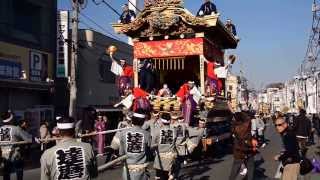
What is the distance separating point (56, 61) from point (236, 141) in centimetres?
1535

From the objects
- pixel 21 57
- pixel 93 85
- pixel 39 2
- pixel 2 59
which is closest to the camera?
pixel 2 59

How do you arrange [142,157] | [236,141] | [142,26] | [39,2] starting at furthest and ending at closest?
[39,2]
[142,26]
[236,141]
[142,157]

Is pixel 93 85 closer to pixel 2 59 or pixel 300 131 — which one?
pixel 2 59

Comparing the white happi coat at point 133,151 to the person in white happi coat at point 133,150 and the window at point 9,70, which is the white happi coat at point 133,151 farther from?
the window at point 9,70

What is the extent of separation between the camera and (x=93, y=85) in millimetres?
27375

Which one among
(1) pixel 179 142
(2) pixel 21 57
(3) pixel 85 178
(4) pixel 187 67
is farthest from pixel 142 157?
(2) pixel 21 57

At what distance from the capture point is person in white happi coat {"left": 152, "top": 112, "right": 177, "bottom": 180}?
30.9 feet

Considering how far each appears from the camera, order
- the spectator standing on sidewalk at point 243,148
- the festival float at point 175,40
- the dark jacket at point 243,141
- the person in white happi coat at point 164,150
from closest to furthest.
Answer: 1. the person in white happi coat at point 164,150
2. the spectator standing on sidewalk at point 243,148
3. the dark jacket at point 243,141
4. the festival float at point 175,40

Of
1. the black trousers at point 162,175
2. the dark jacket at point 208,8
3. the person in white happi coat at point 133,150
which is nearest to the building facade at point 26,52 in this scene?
the dark jacket at point 208,8

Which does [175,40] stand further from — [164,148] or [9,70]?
[9,70]

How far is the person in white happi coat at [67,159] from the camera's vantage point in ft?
16.6

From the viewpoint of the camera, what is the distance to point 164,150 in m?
9.50

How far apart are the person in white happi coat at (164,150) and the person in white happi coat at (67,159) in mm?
4164

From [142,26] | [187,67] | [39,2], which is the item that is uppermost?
[39,2]
